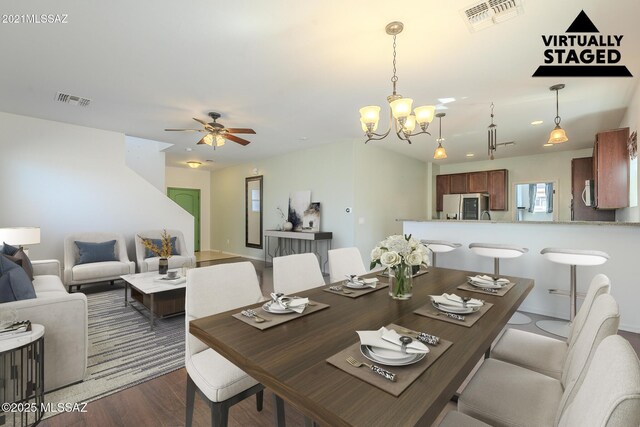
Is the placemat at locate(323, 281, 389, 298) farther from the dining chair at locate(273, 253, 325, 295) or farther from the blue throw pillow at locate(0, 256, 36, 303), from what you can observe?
the blue throw pillow at locate(0, 256, 36, 303)

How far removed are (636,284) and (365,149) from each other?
13.4 ft

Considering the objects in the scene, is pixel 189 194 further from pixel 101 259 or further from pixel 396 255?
pixel 396 255

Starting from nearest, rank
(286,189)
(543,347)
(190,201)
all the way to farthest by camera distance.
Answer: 1. (543,347)
2. (286,189)
3. (190,201)

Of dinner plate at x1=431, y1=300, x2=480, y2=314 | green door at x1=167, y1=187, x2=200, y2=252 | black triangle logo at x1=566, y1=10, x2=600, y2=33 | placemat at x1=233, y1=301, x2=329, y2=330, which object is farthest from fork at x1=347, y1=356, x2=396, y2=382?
green door at x1=167, y1=187, x2=200, y2=252

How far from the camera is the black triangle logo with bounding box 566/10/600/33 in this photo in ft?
6.76

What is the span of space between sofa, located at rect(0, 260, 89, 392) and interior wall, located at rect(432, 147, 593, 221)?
7927mm

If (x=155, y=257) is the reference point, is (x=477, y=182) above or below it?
above

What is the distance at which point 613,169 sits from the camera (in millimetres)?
3594

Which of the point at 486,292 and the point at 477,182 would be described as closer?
A: the point at 486,292

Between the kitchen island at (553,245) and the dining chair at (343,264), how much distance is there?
7.13 feet

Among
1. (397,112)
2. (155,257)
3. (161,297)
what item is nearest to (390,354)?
(397,112)

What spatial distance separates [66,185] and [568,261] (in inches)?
274

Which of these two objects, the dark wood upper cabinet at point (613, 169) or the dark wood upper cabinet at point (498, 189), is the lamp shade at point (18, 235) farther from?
the dark wood upper cabinet at point (498, 189)

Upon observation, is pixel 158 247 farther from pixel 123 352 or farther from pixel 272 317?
pixel 272 317
